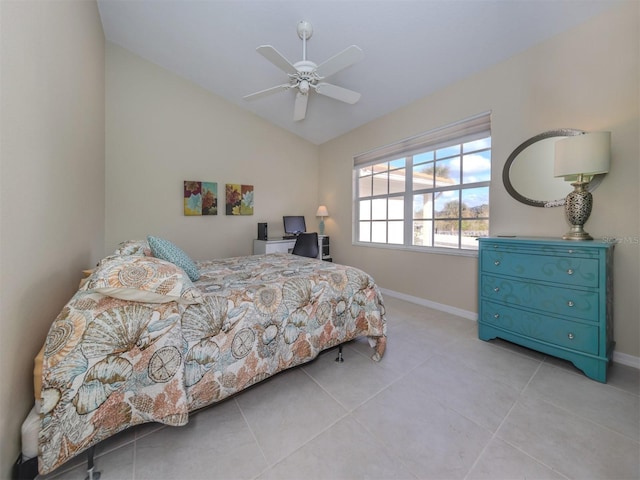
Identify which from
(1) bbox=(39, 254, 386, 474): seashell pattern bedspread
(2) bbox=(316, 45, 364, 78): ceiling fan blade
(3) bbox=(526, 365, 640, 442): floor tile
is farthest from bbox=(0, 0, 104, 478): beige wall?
(3) bbox=(526, 365, 640, 442): floor tile

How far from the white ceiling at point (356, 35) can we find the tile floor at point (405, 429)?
280cm

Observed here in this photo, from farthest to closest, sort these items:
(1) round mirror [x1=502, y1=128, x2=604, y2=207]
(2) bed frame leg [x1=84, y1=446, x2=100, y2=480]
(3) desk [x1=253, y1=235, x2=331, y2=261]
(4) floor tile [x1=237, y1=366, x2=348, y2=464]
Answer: (3) desk [x1=253, y1=235, x2=331, y2=261], (1) round mirror [x1=502, y1=128, x2=604, y2=207], (4) floor tile [x1=237, y1=366, x2=348, y2=464], (2) bed frame leg [x1=84, y1=446, x2=100, y2=480]

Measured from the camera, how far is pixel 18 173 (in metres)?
0.98

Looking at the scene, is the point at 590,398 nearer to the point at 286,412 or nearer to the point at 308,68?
the point at 286,412

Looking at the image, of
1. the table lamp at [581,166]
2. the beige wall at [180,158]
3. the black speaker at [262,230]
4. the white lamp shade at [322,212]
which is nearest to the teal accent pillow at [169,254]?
the beige wall at [180,158]

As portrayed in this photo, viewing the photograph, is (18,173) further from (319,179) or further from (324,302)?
(319,179)

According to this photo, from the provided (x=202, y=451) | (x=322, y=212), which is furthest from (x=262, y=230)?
(x=202, y=451)

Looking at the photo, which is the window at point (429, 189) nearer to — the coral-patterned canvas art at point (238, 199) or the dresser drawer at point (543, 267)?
the dresser drawer at point (543, 267)

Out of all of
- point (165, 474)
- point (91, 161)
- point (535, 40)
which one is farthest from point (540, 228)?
point (91, 161)

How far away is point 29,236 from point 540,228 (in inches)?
138

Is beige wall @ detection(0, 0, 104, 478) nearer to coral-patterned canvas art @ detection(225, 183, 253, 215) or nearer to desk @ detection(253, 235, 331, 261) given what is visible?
coral-patterned canvas art @ detection(225, 183, 253, 215)

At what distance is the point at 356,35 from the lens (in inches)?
94.9

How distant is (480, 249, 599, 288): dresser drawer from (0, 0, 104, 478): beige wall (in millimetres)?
2985

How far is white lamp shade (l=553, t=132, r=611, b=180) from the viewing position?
1.76m
